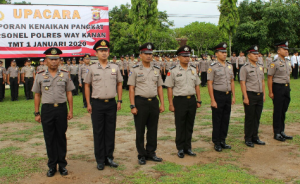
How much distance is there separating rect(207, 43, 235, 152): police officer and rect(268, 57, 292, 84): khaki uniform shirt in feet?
3.89

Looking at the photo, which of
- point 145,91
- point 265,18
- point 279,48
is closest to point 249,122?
point 279,48

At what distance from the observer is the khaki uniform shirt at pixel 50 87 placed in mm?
4660

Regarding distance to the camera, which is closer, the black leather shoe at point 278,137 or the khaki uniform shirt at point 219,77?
the khaki uniform shirt at point 219,77

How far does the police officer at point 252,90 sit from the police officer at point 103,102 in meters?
2.57

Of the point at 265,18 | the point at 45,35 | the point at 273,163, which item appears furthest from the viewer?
the point at 265,18

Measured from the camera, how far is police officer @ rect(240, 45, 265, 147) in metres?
6.01

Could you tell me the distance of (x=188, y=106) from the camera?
539 cm

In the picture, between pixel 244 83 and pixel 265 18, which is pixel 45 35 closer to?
pixel 244 83

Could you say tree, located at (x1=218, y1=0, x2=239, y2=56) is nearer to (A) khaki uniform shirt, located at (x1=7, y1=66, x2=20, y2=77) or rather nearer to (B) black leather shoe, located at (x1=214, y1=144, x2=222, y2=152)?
(A) khaki uniform shirt, located at (x1=7, y1=66, x2=20, y2=77)

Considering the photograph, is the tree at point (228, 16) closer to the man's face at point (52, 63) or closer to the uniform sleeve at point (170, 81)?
the uniform sleeve at point (170, 81)

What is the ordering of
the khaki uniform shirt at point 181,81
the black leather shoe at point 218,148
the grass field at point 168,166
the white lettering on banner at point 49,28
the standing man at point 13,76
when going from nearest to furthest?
the grass field at point 168,166 → the khaki uniform shirt at point 181,81 → the black leather shoe at point 218,148 → the standing man at point 13,76 → the white lettering on banner at point 49,28

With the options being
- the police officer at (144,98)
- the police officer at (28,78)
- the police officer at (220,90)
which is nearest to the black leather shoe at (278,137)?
the police officer at (220,90)

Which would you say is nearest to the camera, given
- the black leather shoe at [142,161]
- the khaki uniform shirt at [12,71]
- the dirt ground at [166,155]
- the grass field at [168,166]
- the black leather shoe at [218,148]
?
the grass field at [168,166]

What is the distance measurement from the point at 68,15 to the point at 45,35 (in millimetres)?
1638
